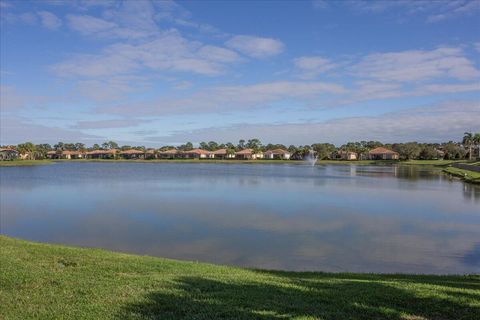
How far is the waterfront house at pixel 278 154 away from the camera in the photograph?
158175 millimetres

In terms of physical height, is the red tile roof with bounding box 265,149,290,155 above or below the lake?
above

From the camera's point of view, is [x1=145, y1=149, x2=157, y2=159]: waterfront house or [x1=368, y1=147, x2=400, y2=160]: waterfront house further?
[x1=145, y1=149, x2=157, y2=159]: waterfront house

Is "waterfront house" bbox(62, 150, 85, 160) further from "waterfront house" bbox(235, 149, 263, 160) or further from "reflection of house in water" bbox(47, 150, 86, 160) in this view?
"waterfront house" bbox(235, 149, 263, 160)

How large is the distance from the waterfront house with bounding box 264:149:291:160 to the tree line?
2.35 metres

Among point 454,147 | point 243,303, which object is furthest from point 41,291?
point 454,147

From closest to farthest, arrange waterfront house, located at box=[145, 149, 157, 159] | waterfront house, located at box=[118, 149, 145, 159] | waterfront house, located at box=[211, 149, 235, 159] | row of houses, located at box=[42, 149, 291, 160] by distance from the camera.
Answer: row of houses, located at box=[42, 149, 291, 160], waterfront house, located at box=[211, 149, 235, 159], waterfront house, located at box=[145, 149, 157, 159], waterfront house, located at box=[118, 149, 145, 159]

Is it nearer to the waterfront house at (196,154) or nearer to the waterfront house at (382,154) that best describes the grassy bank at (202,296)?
the waterfront house at (382,154)

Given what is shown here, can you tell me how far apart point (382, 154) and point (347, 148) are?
56.4ft

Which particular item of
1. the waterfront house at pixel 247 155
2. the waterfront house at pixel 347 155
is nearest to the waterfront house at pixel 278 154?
the waterfront house at pixel 247 155

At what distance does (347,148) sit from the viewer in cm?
15550

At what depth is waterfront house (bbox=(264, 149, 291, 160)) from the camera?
519 feet

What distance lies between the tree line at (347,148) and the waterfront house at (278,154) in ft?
7.72

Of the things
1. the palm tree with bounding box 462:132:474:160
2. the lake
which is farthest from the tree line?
the lake

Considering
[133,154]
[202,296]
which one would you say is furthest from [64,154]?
[202,296]
